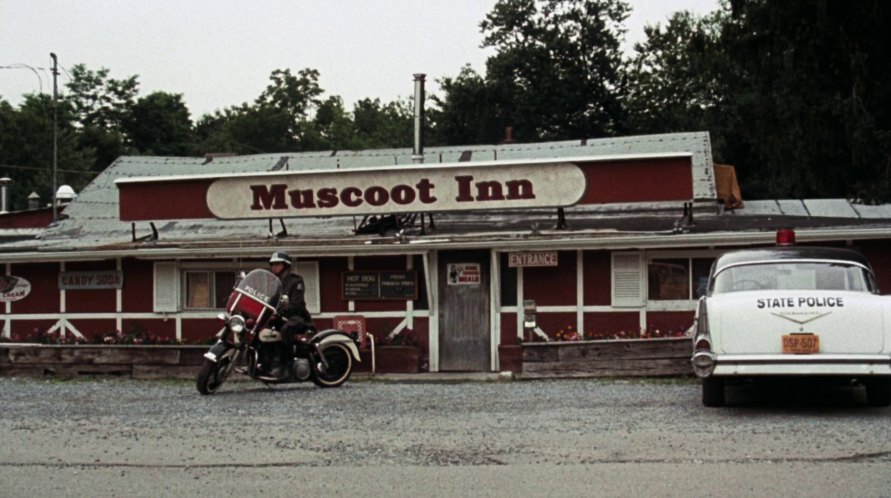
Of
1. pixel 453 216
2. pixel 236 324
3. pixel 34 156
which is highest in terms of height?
pixel 34 156

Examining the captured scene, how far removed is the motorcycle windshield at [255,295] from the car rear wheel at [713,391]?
560cm

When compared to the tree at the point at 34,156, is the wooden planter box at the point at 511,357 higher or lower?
lower

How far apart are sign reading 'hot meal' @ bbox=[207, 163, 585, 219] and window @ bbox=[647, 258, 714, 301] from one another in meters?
1.84

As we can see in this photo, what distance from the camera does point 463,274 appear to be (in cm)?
2095

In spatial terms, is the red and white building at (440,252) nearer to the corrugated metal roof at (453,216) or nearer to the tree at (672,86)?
the corrugated metal roof at (453,216)

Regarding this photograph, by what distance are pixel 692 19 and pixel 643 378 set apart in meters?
46.7

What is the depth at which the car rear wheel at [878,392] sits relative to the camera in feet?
38.9

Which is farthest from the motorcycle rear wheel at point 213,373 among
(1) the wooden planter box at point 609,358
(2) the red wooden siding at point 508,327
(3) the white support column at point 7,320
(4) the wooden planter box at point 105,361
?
(3) the white support column at point 7,320

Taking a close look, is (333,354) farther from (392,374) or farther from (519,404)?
(392,374)

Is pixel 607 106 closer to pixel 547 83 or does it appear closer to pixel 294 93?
pixel 547 83

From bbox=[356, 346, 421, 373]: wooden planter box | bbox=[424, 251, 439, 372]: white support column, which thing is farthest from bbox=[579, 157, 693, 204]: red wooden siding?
bbox=[356, 346, 421, 373]: wooden planter box

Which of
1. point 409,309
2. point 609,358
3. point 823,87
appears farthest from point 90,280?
point 823,87

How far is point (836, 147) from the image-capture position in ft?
80.0

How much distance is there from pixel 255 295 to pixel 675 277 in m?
8.08
